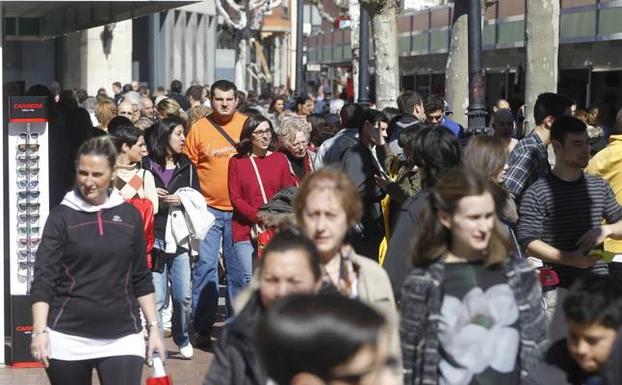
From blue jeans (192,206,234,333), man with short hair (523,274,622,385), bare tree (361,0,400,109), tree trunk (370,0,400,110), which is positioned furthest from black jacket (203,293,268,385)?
tree trunk (370,0,400,110)

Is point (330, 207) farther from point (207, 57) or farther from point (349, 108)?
point (207, 57)

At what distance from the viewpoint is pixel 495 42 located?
27828mm

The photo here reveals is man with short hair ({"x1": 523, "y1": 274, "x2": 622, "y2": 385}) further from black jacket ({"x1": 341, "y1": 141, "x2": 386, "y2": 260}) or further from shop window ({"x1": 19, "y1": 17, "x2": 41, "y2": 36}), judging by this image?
shop window ({"x1": 19, "y1": 17, "x2": 41, "y2": 36})

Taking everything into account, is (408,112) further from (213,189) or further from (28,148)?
(28,148)

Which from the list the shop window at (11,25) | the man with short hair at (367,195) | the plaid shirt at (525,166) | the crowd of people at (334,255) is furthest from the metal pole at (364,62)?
the plaid shirt at (525,166)

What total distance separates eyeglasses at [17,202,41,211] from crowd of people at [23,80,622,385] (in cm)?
63

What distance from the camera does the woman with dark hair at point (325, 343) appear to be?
2.99 m

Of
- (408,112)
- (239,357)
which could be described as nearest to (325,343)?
(239,357)

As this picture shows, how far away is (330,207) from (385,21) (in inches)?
581

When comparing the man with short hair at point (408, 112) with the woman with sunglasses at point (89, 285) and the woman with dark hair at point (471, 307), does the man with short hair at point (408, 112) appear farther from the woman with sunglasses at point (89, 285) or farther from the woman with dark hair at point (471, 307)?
the woman with dark hair at point (471, 307)

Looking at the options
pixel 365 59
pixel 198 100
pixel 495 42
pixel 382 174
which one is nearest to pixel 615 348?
pixel 382 174

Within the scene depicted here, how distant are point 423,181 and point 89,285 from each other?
5.15ft

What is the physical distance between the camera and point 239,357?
442cm

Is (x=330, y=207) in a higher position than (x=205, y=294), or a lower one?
higher
